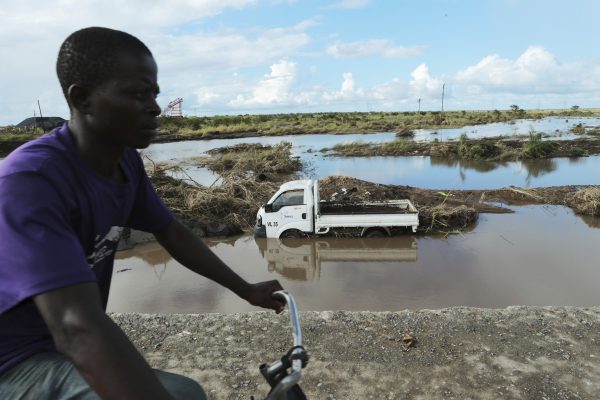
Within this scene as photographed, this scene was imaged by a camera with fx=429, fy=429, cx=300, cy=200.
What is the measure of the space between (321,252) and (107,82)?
1044 cm

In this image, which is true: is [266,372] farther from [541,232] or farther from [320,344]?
[541,232]

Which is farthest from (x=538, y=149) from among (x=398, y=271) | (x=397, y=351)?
(x=397, y=351)

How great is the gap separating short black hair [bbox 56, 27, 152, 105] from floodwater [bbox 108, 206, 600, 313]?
712 cm

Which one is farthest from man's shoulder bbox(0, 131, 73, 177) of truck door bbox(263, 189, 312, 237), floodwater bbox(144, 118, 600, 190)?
floodwater bbox(144, 118, 600, 190)

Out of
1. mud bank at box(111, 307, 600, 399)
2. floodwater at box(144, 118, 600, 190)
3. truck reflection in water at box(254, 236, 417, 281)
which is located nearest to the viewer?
mud bank at box(111, 307, 600, 399)

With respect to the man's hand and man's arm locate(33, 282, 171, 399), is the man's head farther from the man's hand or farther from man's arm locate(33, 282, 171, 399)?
the man's hand

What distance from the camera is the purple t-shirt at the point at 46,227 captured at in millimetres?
955

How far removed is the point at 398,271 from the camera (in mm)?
10016

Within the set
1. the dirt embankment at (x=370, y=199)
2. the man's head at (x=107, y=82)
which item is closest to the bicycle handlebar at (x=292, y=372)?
the man's head at (x=107, y=82)

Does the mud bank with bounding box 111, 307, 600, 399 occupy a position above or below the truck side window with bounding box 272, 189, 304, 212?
below

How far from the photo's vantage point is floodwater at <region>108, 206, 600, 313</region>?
27.3 ft

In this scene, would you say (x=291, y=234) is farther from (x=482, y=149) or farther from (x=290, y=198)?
(x=482, y=149)

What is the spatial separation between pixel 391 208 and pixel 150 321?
30.2 ft

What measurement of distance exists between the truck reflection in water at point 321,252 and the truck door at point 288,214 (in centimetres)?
48
